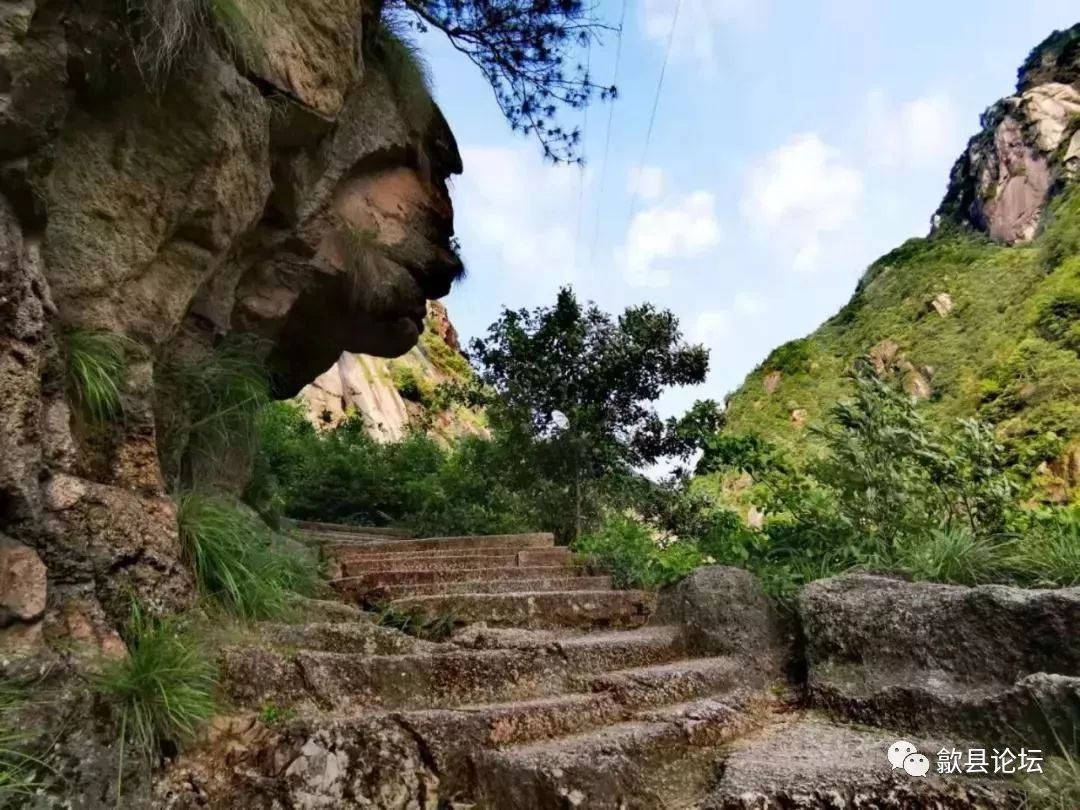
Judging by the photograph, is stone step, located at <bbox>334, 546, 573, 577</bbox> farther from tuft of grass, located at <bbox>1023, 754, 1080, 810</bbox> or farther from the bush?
tuft of grass, located at <bbox>1023, 754, 1080, 810</bbox>

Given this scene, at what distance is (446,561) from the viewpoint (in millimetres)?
5340

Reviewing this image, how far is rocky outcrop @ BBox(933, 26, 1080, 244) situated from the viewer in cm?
2009

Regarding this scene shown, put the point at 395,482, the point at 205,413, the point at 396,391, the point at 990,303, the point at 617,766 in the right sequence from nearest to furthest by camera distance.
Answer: the point at 617,766 < the point at 205,413 < the point at 395,482 < the point at 990,303 < the point at 396,391

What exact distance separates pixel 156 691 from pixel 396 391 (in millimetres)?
21890

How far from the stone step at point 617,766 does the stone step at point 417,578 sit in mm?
2225

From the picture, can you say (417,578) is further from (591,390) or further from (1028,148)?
(1028,148)

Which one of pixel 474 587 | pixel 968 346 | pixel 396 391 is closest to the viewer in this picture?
pixel 474 587

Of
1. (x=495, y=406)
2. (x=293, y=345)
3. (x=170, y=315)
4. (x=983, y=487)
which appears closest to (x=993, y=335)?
(x=495, y=406)

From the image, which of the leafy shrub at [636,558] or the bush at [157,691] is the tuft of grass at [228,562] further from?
the leafy shrub at [636,558]

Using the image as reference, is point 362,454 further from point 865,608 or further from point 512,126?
point 865,608

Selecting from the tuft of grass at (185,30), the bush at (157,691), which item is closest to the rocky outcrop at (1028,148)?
the tuft of grass at (185,30)

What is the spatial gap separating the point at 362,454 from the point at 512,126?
19.2ft

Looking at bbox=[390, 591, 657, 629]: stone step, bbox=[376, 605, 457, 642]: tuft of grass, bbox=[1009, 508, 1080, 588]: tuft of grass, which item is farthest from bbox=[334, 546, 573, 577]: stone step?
bbox=[1009, 508, 1080, 588]: tuft of grass

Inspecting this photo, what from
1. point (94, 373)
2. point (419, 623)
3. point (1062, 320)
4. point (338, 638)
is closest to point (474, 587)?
point (419, 623)
